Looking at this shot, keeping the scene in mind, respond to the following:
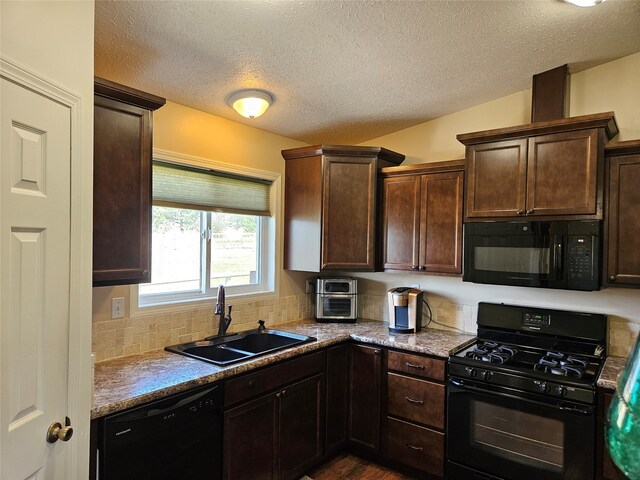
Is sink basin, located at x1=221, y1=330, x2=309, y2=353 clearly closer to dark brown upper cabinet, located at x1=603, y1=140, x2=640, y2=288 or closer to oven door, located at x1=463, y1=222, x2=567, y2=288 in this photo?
oven door, located at x1=463, y1=222, x2=567, y2=288

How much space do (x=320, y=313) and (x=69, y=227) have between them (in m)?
2.23

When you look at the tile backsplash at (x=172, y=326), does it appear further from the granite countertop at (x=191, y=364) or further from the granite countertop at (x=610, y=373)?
the granite countertop at (x=610, y=373)

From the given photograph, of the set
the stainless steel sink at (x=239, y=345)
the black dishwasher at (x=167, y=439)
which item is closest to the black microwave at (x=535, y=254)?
the stainless steel sink at (x=239, y=345)

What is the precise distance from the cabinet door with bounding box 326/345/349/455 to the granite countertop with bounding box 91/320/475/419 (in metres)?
0.11

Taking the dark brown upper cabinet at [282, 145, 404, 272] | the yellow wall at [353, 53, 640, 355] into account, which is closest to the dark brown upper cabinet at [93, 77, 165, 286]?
the dark brown upper cabinet at [282, 145, 404, 272]

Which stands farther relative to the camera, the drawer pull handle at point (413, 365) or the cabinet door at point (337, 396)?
the cabinet door at point (337, 396)

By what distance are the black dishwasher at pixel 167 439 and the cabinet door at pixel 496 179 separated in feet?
6.26

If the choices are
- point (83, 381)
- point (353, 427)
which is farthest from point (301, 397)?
point (83, 381)

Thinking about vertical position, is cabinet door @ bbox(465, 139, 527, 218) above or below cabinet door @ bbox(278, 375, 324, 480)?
above

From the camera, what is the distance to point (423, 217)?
2947mm

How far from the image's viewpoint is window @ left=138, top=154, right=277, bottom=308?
2570 mm

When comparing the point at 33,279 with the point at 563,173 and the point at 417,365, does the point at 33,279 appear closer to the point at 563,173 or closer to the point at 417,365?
the point at 417,365

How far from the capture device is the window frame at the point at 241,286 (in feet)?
8.15

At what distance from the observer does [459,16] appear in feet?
6.40
